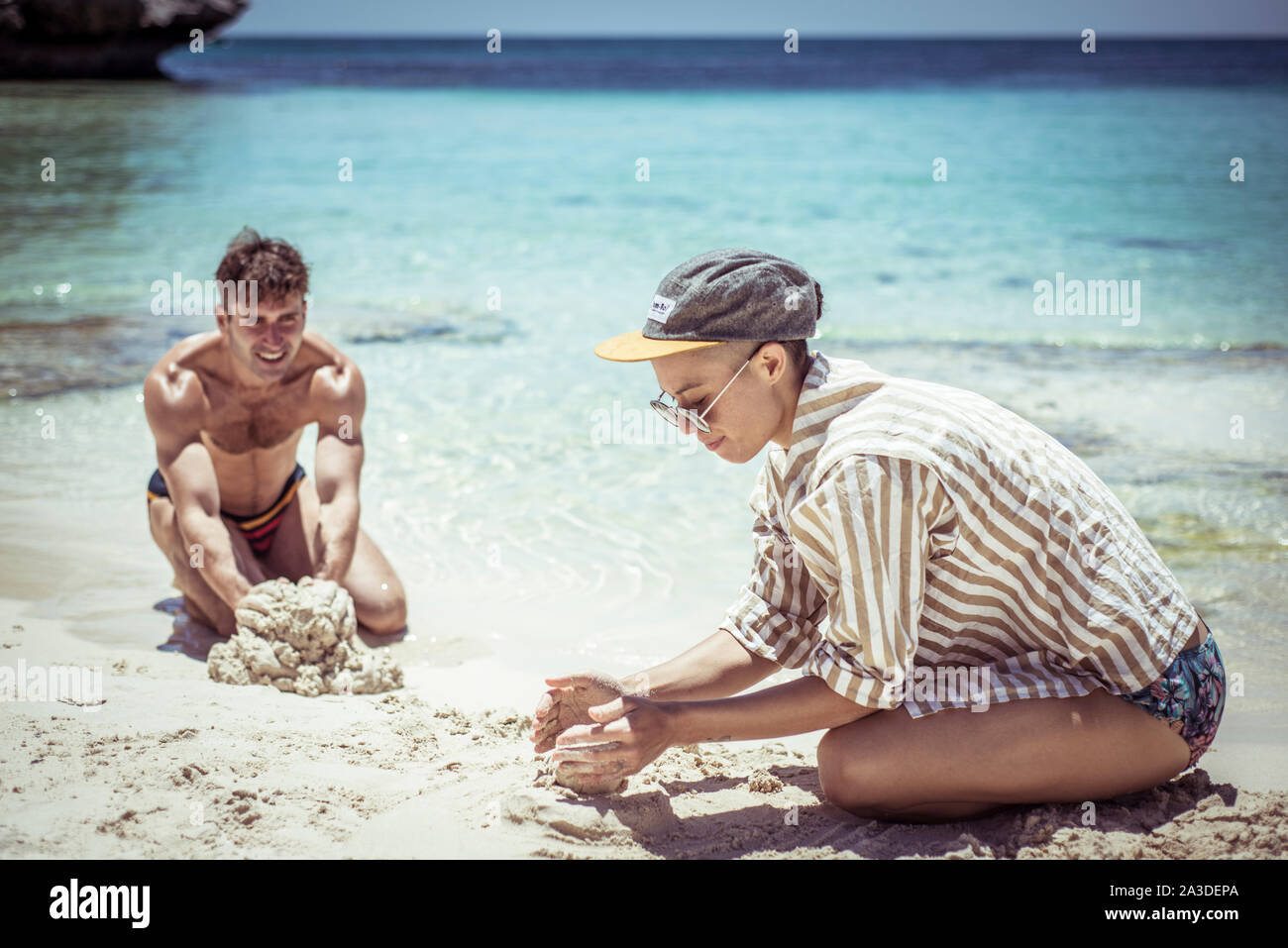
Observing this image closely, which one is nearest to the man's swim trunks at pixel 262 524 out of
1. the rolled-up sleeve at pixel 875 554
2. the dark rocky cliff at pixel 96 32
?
the rolled-up sleeve at pixel 875 554

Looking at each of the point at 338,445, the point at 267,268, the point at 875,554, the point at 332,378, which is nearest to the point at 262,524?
the point at 338,445

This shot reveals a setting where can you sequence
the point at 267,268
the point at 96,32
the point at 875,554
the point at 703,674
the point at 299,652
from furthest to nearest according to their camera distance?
1. the point at 96,32
2. the point at 267,268
3. the point at 299,652
4. the point at 703,674
5. the point at 875,554

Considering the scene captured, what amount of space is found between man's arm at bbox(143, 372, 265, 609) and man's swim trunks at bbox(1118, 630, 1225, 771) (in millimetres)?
2808

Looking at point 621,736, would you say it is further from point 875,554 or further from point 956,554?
point 956,554

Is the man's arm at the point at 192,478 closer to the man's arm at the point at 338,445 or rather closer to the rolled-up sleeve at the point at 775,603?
the man's arm at the point at 338,445

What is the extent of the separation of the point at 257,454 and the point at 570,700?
2377 millimetres

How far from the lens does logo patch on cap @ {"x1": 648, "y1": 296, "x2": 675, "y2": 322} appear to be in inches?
→ 85.9

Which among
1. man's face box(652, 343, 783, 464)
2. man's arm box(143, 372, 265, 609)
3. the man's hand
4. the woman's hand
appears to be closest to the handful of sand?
man's arm box(143, 372, 265, 609)

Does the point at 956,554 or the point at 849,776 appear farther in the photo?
the point at 849,776

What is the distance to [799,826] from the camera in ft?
8.13

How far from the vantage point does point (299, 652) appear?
11.2ft

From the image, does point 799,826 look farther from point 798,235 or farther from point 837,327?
point 798,235

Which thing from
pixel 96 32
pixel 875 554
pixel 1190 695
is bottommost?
pixel 1190 695
